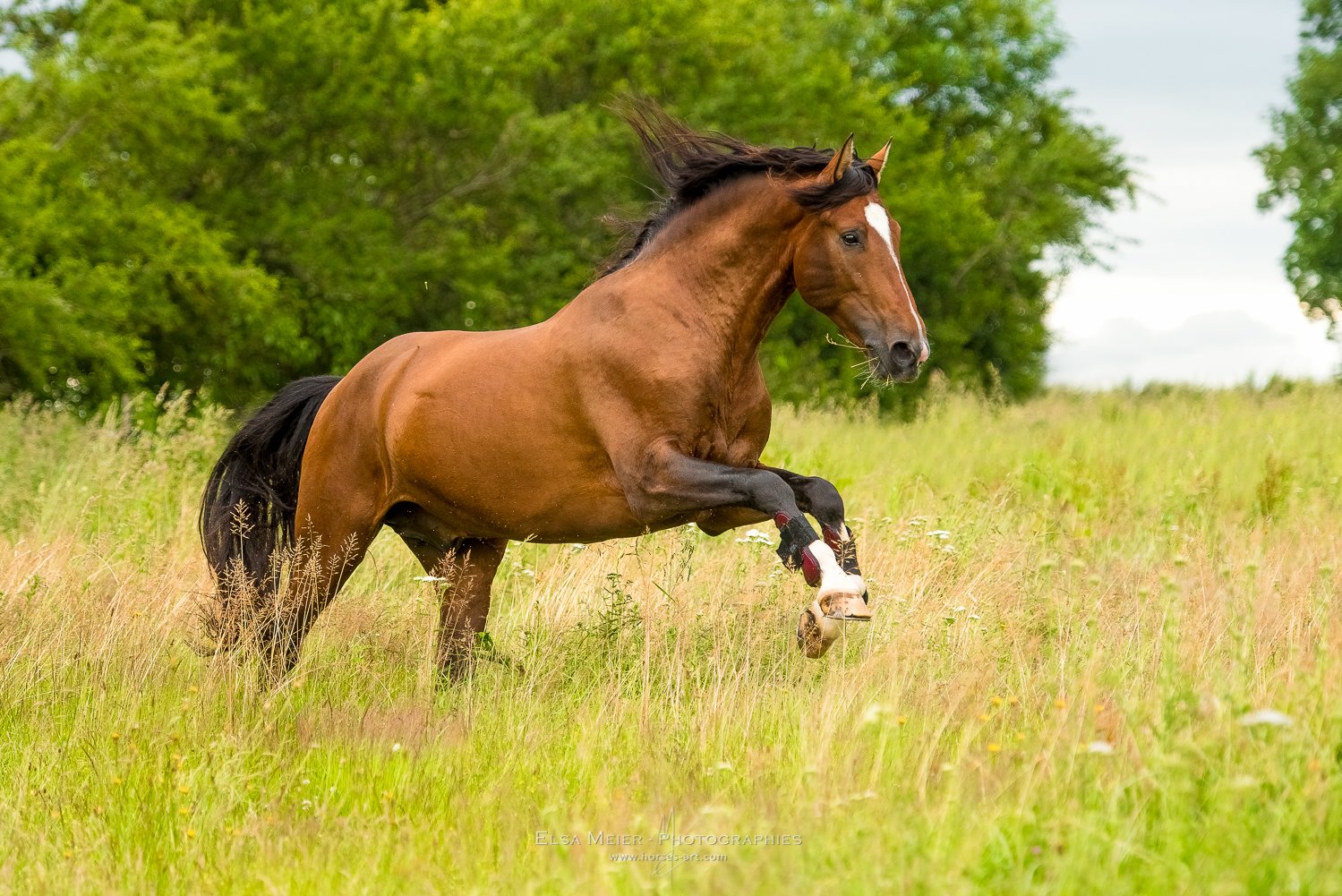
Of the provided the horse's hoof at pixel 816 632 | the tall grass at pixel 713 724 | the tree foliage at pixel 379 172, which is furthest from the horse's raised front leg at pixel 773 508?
the tree foliage at pixel 379 172

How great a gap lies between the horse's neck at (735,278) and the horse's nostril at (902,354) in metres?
0.63

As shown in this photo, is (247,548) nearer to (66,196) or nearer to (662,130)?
(662,130)

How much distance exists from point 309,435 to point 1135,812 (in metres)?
4.61

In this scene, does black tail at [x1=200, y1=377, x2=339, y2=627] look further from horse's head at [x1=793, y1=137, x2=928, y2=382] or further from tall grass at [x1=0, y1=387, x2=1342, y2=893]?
horse's head at [x1=793, y1=137, x2=928, y2=382]

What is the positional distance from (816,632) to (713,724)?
2.12ft

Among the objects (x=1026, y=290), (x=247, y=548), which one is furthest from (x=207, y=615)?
(x=1026, y=290)

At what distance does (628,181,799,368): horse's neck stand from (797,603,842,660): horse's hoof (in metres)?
1.10

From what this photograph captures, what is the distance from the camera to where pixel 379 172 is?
24422 mm

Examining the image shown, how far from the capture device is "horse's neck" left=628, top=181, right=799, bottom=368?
5.45m

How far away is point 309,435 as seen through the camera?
6590 mm

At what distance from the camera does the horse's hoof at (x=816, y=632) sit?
16.0 feet

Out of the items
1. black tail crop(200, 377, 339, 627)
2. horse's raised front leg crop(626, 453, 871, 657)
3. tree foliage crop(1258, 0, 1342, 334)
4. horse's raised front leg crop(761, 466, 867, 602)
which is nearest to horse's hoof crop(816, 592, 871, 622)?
horse's raised front leg crop(626, 453, 871, 657)

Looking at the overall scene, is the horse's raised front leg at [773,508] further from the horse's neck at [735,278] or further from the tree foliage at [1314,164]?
the tree foliage at [1314,164]

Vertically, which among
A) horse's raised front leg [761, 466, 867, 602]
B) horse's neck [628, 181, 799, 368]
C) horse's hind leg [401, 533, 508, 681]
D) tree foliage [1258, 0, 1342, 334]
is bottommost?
horse's hind leg [401, 533, 508, 681]
